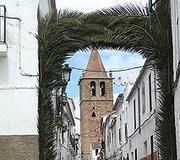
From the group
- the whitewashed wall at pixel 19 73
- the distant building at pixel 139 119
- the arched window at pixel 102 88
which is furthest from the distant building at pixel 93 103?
the whitewashed wall at pixel 19 73

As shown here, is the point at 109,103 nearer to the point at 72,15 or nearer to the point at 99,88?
the point at 99,88

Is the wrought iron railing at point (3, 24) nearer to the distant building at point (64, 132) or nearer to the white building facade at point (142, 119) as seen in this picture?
the distant building at point (64, 132)

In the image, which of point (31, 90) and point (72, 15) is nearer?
point (31, 90)

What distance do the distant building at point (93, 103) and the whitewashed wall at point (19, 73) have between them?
235ft

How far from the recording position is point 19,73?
473 inches

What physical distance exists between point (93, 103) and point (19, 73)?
3053 inches

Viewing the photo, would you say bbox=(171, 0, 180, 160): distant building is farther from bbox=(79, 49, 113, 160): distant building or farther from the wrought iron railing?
bbox=(79, 49, 113, 160): distant building

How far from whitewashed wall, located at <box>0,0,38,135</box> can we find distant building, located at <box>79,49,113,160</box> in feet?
235

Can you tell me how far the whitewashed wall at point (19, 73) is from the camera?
39.0ft

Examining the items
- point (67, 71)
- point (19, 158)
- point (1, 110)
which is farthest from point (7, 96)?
point (67, 71)

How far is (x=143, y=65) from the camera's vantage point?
43.5 feet

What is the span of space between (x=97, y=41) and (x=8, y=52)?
2226mm

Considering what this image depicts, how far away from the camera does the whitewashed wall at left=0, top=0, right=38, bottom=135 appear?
1188 centimetres

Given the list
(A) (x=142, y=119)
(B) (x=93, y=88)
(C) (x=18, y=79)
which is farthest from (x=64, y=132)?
(B) (x=93, y=88)
